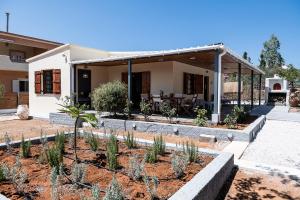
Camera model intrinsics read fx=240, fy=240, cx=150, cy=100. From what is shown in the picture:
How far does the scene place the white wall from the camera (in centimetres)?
1283

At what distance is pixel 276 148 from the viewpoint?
21.6ft

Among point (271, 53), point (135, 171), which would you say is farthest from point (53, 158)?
point (271, 53)

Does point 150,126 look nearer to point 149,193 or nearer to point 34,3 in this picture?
point 149,193

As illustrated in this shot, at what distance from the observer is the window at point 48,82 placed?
43.0 ft

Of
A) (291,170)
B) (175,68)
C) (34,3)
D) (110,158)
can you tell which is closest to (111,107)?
(175,68)

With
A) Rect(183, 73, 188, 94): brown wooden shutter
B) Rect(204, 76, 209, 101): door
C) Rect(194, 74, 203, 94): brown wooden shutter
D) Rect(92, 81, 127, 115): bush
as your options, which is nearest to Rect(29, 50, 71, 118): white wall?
Rect(92, 81, 127, 115): bush

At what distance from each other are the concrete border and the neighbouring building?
31.1ft

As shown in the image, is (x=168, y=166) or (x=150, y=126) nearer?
(x=168, y=166)

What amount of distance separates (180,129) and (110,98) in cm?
344

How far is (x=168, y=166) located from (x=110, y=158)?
1072 millimetres

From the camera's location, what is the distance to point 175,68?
521 inches

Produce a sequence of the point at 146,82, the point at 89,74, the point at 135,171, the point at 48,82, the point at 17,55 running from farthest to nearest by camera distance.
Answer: the point at 17,55 < the point at 89,74 < the point at 146,82 < the point at 48,82 < the point at 135,171

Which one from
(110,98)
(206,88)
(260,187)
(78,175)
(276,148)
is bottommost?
(260,187)

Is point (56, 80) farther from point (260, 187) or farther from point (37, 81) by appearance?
point (260, 187)
